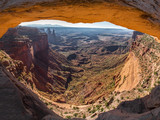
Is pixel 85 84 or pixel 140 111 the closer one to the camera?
pixel 140 111

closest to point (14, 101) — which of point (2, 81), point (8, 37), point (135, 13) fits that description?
point (2, 81)

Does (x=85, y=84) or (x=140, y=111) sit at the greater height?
(x=140, y=111)

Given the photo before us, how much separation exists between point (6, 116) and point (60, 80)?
3358 centimetres

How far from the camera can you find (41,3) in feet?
17.1

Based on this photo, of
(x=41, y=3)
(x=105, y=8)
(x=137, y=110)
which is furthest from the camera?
(x=137, y=110)

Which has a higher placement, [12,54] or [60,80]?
[12,54]

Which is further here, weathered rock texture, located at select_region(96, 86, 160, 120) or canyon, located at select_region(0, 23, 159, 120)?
canyon, located at select_region(0, 23, 159, 120)

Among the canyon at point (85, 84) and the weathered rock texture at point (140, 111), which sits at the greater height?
the weathered rock texture at point (140, 111)

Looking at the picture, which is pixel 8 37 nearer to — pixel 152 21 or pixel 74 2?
pixel 74 2

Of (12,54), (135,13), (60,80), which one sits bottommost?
(60,80)

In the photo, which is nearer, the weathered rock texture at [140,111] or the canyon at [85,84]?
the weathered rock texture at [140,111]

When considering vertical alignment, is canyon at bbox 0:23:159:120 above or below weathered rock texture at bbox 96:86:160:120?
below

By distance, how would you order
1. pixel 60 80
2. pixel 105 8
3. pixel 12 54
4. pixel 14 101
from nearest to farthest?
1. pixel 14 101
2. pixel 105 8
3. pixel 12 54
4. pixel 60 80

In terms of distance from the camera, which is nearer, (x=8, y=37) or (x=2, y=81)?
(x=2, y=81)
